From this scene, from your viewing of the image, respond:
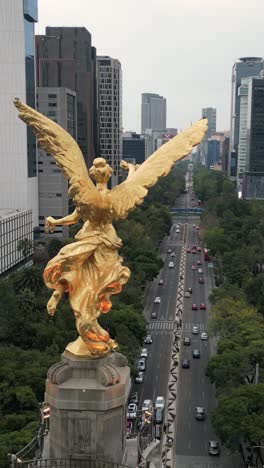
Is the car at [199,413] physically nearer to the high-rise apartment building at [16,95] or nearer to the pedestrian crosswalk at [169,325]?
the pedestrian crosswalk at [169,325]

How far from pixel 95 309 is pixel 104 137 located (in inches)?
4929

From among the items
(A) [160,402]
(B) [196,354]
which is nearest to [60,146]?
(A) [160,402]

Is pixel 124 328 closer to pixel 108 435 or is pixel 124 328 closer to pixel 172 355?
pixel 172 355

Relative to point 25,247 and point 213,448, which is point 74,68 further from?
point 213,448

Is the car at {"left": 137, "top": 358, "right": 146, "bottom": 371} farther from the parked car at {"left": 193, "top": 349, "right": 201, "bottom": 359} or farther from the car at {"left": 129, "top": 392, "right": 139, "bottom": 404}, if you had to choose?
the parked car at {"left": 193, "top": 349, "right": 201, "bottom": 359}

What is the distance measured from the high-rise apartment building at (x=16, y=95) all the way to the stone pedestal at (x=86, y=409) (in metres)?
65.5

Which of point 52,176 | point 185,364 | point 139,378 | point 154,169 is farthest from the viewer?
point 52,176

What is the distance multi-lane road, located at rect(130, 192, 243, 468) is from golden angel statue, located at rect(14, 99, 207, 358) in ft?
61.6

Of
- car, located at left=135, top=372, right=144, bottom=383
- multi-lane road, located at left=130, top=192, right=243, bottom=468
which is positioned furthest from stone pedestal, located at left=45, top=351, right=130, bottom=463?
car, located at left=135, top=372, right=144, bottom=383

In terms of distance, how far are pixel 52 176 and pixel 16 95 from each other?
47.7 ft

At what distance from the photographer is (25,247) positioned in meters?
72.4

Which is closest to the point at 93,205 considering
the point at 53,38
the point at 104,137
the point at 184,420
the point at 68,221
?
the point at 68,221

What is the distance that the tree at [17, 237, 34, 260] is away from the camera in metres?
72.2

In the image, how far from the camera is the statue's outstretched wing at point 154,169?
17.5m
